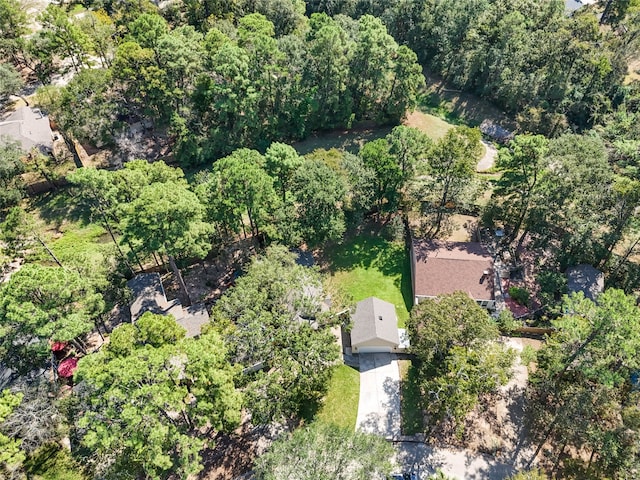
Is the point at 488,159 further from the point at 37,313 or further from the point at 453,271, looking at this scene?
the point at 37,313

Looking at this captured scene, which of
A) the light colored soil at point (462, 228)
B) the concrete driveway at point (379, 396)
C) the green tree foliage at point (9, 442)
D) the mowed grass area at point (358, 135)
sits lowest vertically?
the concrete driveway at point (379, 396)

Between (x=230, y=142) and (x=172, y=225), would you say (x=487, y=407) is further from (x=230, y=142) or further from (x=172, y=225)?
(x=230, y=142)

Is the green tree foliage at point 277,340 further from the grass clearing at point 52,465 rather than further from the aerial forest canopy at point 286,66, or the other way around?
the aerial forest canopy at point 286,66

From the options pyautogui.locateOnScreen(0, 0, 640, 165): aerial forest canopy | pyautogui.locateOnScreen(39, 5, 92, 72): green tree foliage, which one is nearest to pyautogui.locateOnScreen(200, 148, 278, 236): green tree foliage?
pyautogui.locateOnScreen(0, 0, 640, 165): aerial forest canopy

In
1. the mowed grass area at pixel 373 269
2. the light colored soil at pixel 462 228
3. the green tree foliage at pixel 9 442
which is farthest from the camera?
the light colored soil at pixel 462 228

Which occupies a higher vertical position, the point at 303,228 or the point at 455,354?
the point at 455,354

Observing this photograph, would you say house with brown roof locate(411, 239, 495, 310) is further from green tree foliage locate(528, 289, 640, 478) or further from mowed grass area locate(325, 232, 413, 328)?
green tree foliage locate(528, 289, 640, 478)

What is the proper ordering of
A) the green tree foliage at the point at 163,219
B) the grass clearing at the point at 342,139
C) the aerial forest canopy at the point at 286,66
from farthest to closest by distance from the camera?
the grass clearing at the point at 342,139 → the aerial forest canopy at the point at 286,66 → the green tree foliage at the point at 163,219

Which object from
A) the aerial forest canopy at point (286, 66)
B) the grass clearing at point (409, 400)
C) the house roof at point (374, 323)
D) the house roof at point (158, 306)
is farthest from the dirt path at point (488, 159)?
the house roof at point (158, 306)

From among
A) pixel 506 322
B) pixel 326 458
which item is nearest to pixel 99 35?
pixel 326 458
